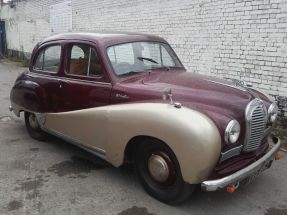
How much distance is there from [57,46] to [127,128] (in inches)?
79.8

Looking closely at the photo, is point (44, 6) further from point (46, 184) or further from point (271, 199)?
point (271, 199)

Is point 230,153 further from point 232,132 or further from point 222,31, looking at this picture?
point 222,31

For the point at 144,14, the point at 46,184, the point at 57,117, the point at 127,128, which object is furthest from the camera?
the point at 144,14

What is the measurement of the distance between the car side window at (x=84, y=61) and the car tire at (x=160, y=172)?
3.78 ft

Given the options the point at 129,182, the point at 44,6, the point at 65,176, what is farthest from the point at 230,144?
the point at 44,6

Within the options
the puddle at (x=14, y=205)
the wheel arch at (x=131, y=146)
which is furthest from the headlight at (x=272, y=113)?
the puddle at (x=14, y=205)

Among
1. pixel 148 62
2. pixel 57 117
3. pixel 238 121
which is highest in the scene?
pixel 148 62

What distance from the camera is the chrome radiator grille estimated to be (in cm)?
354

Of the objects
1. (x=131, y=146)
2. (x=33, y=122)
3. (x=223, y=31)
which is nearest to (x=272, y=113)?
(x=131, y=146)

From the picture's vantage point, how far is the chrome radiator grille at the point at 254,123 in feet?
11.6

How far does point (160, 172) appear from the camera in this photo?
3.71 metres

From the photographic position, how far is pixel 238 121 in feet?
11.3

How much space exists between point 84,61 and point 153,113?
4.99 ft

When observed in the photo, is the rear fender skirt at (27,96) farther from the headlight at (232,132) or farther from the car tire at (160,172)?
the headlight at (232,132)
